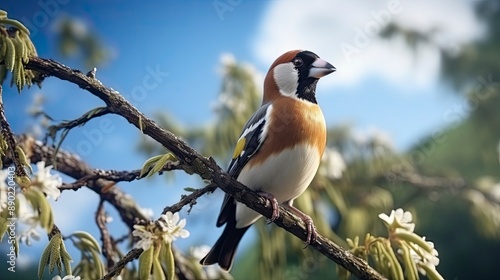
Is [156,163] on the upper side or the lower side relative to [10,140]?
lower

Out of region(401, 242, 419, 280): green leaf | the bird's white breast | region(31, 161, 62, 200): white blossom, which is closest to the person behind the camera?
region(31, 161, 62, 200): white blossom

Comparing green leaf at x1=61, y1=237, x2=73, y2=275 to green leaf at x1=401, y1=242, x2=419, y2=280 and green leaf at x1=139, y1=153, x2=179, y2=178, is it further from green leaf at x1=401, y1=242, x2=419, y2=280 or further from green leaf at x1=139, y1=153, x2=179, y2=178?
green leaf at x1=401, y1=242, x2=419, y2=280

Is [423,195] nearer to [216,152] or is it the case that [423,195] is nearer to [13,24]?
[216,152]

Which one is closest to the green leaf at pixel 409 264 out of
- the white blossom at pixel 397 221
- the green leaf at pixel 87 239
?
the white blossom at pixel 397 221

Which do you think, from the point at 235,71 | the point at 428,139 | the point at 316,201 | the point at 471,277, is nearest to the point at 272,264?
the point at 316,201

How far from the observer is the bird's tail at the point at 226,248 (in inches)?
40.1

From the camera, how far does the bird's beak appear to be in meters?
0.98

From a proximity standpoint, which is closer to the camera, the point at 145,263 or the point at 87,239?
the point at 145,263

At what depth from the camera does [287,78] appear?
1033 millimetres

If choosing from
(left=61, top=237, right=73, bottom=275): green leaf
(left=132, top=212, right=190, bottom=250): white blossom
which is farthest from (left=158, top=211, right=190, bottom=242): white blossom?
(left=61, top=237, right=73, bottom=275): green leaf

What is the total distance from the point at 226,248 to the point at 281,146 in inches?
8.7

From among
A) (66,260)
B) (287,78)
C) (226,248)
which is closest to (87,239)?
(66,260)

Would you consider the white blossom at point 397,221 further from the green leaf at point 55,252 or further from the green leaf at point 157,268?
the green leaf at point 55,252

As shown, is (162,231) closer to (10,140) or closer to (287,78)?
(10,140)
